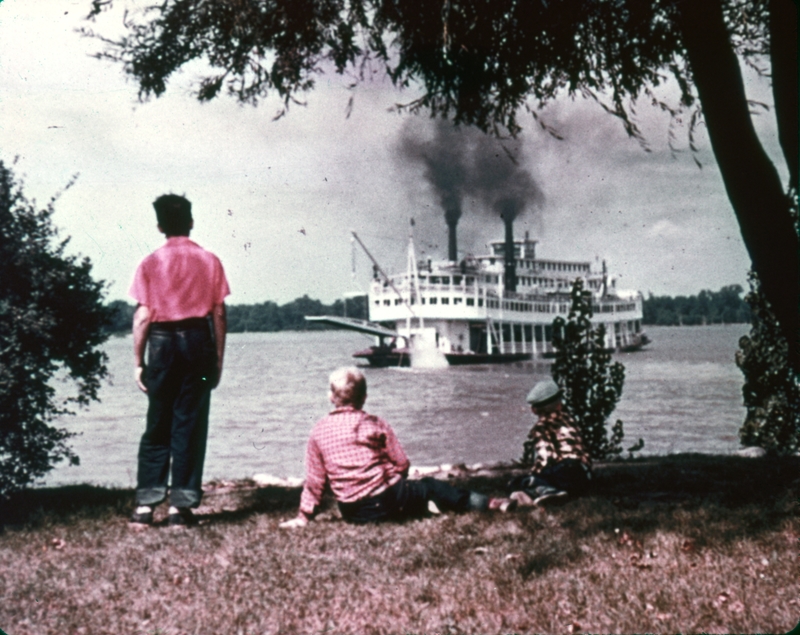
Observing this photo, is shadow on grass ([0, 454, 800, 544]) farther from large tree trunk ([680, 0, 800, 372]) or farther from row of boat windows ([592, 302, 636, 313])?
row of boat windows ([592, 302, 636, 313])

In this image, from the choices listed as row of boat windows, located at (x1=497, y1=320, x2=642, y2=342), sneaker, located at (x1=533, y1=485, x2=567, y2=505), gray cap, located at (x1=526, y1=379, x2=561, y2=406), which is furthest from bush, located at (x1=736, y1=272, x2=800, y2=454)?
row of boat windows, located at (x1=497, y1=320, x2=642, y2=342)

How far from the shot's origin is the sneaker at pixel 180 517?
457 cm

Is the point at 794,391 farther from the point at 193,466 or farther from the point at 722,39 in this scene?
the point at 193,466

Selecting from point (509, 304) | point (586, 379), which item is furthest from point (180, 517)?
point (509, 304)

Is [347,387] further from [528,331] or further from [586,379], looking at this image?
[528,331]

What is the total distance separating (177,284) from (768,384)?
259 inches

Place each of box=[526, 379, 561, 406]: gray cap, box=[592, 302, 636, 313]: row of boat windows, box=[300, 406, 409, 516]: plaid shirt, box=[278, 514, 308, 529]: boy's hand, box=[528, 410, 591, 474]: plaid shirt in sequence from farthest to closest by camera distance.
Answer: box=[592, 302, 636, 313]: row of boat windows → box=[526, 379, 561, 406]: gray cap → box=[528, 410, 591, 474]: plaid shirt → box=[300, 406, 409, 516]: plaid shirt → box=[278, 514, 308, 529]: boy's hand

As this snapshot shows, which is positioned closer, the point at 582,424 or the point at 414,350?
the point at 582,424

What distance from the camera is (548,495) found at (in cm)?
489

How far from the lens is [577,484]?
5.14 metres

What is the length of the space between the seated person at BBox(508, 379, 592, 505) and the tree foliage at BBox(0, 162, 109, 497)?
9.75 feet

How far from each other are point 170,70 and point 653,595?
4801 mm

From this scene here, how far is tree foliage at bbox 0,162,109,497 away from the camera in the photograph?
4.88 meters

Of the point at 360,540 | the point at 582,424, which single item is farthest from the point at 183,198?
the point at 582,424
